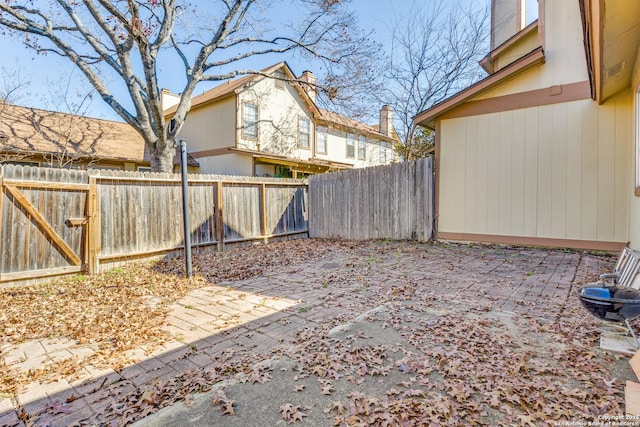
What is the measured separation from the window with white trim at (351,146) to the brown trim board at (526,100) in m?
11.1

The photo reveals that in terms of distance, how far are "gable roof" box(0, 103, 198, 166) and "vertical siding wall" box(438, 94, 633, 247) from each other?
12.2 m

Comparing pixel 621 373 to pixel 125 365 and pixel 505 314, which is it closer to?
pixel 505 314

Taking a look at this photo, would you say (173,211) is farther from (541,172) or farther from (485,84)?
(541,172)

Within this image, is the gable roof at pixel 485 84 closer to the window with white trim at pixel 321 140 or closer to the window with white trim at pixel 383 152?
the window with white trim at pixel 321 140

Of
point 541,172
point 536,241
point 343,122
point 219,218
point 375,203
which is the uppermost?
point 343,122

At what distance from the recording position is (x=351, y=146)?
755 inches

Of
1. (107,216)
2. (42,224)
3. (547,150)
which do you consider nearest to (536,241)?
(547,150)

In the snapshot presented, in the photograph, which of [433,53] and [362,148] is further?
[362,148]

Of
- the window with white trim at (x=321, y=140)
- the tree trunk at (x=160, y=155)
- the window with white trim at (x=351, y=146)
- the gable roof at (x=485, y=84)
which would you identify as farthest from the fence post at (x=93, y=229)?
the window with white trim at (x=351, y=146)

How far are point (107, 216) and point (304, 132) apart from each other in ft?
39.1

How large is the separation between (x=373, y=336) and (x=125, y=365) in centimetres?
208

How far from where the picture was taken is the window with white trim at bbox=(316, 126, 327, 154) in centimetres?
1742

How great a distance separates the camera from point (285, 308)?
3.89 m

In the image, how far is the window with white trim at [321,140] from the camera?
1742 cm
